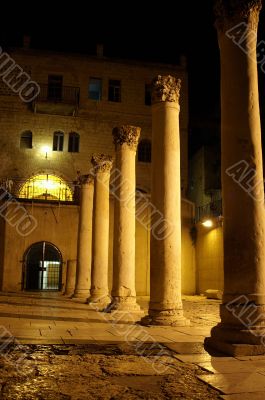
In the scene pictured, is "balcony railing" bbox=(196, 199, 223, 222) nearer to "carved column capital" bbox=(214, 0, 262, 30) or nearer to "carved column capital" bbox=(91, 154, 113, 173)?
"carved column capital" bbox=(91, 154, 113, 173)

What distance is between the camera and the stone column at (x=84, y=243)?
62.3 ft

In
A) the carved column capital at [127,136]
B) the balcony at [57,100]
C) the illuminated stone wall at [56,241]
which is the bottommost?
the illuminated stone wall at [56,241]

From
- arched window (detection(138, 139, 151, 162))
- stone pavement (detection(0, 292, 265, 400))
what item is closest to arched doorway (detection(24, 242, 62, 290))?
arched window (detection(138, 139, 151, 162))

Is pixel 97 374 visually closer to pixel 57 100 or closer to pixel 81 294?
pixel 81 294

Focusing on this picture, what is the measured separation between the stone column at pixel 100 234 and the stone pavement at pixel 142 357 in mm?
6007

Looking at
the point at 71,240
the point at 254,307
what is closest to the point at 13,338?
the point at 254,307

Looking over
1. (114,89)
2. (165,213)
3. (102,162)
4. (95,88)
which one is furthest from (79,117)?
(165,213)

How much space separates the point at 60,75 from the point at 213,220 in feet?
50.2

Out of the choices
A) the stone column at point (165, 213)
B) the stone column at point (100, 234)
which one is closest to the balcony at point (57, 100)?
the stone column at point (100, 234)

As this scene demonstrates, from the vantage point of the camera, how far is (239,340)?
6.24m

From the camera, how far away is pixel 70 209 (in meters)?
25.4

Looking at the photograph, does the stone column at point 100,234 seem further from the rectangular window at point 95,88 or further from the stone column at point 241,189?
the rectangular window at point 95,88

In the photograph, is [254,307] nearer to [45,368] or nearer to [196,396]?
[196,396]

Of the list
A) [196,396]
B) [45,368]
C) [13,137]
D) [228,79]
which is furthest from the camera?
[13,137]
